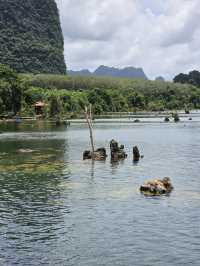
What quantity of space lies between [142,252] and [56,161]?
140ft

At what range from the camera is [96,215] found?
3912cm

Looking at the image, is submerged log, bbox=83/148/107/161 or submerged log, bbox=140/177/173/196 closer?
submerged log, bbox=140/177/173/196

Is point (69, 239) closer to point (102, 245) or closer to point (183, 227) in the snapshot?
point (102, 245)

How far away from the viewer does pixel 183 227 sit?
3550 centimetres

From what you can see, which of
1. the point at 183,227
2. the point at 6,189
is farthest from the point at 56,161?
the point at 183,227

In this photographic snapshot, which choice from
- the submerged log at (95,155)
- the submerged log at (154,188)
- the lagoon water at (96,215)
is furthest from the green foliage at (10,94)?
the submerged log at (154,188)

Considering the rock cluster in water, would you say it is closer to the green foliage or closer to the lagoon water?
the lagoon water

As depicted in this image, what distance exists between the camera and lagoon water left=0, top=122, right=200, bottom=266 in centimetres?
3039

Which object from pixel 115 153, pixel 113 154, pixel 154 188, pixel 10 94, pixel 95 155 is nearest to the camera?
pixel 154 188

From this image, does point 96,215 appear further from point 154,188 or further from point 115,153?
point 115,153

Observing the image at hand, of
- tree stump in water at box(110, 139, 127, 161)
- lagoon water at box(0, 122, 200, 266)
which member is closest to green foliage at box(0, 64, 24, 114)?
tree stump in water at box(110, 139, 127, 161)

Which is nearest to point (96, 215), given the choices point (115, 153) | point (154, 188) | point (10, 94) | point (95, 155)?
point (154, 188)

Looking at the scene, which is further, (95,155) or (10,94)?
(10,94)

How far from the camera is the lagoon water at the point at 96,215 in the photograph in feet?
99.7
